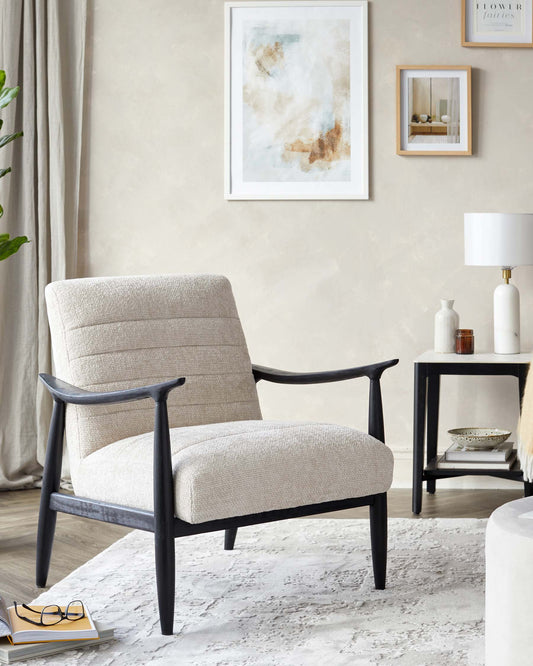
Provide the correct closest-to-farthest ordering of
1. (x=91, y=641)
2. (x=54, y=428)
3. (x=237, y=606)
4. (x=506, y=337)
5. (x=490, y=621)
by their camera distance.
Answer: (x=490, y=621), (x=91, y=641), (x=237, y=606), (x=54, y=428), (x=506, y=337)

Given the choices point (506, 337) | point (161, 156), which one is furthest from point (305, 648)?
point (161, 156)

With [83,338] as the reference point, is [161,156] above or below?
above

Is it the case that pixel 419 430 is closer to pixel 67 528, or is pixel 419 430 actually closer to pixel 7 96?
pixel 67 528

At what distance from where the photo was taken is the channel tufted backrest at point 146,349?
2.74 m

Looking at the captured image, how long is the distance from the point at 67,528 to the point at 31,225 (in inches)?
54.6

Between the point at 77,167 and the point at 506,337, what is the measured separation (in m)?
1.98

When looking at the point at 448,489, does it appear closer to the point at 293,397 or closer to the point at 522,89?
the point at 293,397

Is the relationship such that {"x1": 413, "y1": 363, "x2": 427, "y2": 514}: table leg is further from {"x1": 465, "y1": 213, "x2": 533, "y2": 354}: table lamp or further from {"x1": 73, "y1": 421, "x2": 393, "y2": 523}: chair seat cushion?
{"x1": 73, "y1": 421, "x2": 393, "y2": 523}: chair seat cushion

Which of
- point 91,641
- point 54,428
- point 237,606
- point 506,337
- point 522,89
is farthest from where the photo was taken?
point 522,89

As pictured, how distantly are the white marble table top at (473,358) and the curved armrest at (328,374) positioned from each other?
33.4 inches

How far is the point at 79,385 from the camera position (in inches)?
108

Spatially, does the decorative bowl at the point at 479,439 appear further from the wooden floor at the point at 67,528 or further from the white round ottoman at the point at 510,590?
the white round ottoman at the point at 510,590

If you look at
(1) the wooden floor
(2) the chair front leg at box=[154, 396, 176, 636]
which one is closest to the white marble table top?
(1) the wooden floor

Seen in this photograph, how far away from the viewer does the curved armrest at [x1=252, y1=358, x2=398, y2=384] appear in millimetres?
2758
